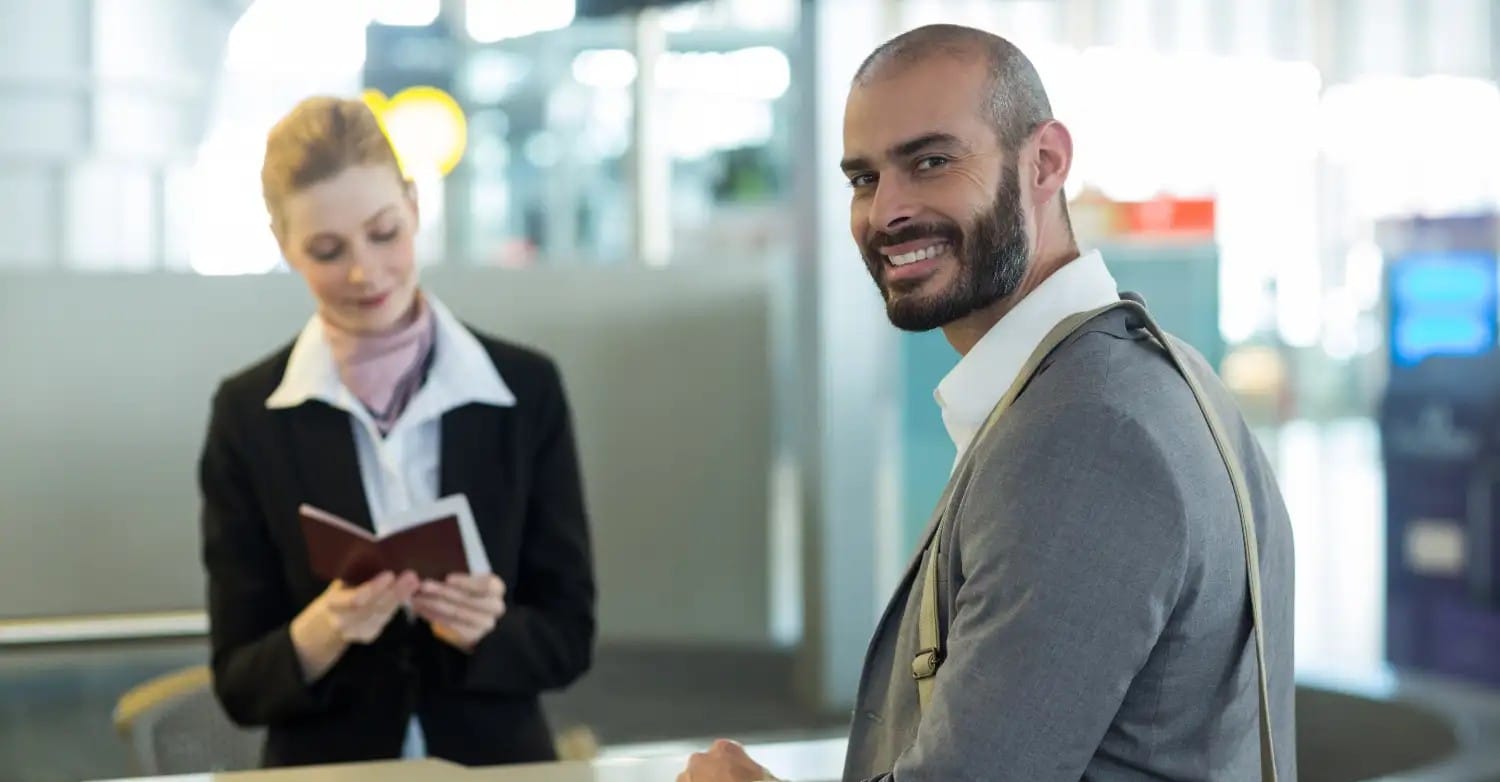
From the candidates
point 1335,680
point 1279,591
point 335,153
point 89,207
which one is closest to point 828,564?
point 1335,680

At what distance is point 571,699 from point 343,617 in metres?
2.85

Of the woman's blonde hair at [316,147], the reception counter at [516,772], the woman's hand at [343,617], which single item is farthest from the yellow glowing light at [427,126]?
the reception counter at [516,772]

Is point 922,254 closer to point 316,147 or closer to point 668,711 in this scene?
point 316,147

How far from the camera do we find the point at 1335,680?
15.5 feet

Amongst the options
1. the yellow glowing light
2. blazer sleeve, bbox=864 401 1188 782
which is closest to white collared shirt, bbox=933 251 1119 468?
blazer sleeve, bbox=864 401 1188 782

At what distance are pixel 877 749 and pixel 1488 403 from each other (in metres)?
5.62

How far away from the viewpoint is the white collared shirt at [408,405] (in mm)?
2225

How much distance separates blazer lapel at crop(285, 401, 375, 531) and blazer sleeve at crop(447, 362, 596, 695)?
0.23 metres

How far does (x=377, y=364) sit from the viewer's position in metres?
2.24

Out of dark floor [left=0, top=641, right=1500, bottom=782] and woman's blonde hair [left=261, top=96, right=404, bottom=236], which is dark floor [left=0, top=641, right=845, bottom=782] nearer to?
dark floor [left=0, top=641, right=1500, bottom=782]

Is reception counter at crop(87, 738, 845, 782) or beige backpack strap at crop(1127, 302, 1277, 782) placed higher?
beige backpack strap at crop(1127, 302, 1277, 782)

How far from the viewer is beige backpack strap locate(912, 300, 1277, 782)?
1315mm

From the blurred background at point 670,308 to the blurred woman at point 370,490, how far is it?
0.74 ft

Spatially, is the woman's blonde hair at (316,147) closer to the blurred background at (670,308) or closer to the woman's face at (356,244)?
the woman's face at (356,244)
